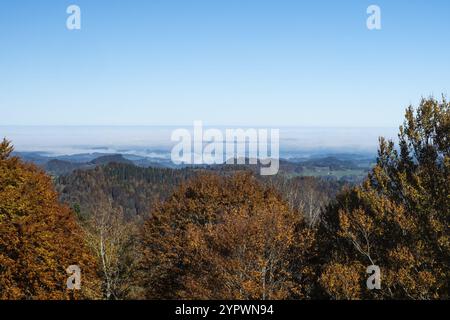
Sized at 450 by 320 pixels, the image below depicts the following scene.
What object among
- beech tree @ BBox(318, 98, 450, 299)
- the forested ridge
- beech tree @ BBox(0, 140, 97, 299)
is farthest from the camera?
beech tree @ BBox(0, 140, 97, 299)

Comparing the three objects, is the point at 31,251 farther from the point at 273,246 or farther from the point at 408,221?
the point at 408,221

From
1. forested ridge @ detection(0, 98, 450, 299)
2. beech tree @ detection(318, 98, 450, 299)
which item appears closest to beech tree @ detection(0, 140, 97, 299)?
forested ridge @ detection(0, 98, 450, 299)

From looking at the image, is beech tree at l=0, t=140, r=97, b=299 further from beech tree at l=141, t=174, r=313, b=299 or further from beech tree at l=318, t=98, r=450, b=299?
beech tree at l=318, t=98, r=450, b=299

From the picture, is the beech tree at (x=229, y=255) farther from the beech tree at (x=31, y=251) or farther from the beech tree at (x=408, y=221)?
the beech tree at (x=31, y=251)

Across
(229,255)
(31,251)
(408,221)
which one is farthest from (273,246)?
(31,251)
